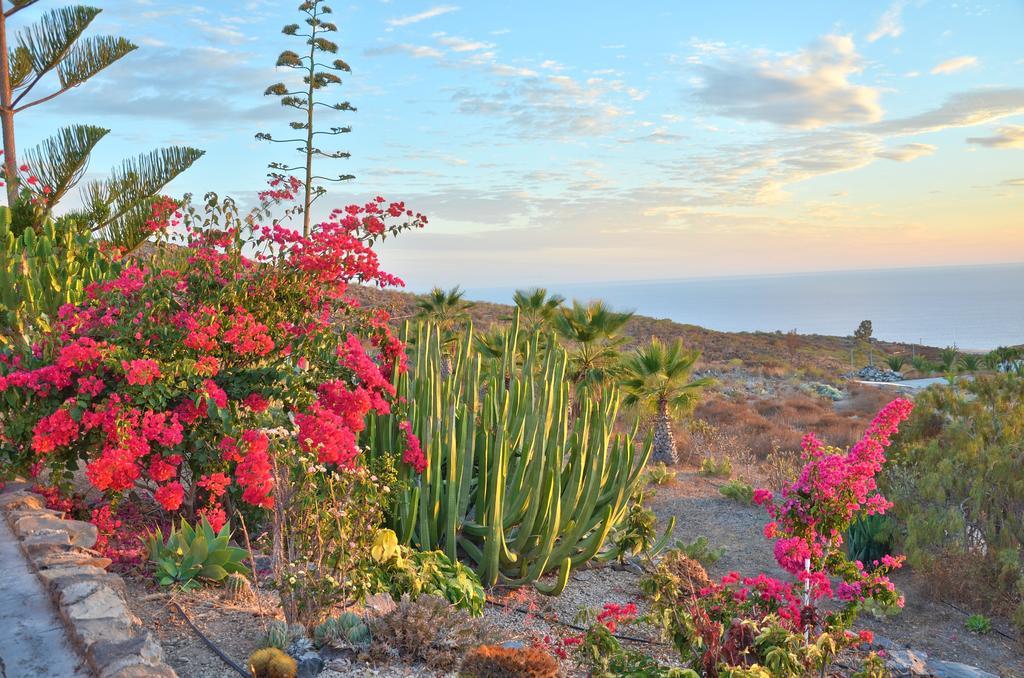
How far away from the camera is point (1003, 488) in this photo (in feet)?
27.0

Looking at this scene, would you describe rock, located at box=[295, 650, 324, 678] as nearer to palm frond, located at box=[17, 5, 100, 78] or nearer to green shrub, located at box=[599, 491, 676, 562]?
green shrub, located at box=[599, 491, 676, 562]

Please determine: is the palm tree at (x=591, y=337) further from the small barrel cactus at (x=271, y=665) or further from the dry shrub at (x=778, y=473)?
the small barrel cactus at (x=271, y=665)

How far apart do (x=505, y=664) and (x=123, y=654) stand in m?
1.74

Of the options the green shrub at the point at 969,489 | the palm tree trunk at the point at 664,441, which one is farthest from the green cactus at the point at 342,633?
the palm tree trunk at the point at 664,441

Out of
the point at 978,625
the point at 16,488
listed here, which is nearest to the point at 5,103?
the point at 16,488

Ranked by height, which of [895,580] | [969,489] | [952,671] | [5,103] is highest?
[5,103]

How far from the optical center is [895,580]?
8.30 meters

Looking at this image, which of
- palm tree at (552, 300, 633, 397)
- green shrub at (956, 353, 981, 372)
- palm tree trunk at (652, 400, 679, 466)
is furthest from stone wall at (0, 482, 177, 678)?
green shrub at (956, 353, 981, 372)

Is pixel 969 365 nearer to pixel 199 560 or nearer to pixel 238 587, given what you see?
pixel 238 587

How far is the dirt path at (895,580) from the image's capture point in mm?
6656

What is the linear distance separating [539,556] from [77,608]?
3.42 meters

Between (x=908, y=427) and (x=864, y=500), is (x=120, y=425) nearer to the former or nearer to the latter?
(x=864, y=500)

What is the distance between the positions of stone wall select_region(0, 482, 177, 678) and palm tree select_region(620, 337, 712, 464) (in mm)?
8741

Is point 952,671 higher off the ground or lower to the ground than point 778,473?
lower
